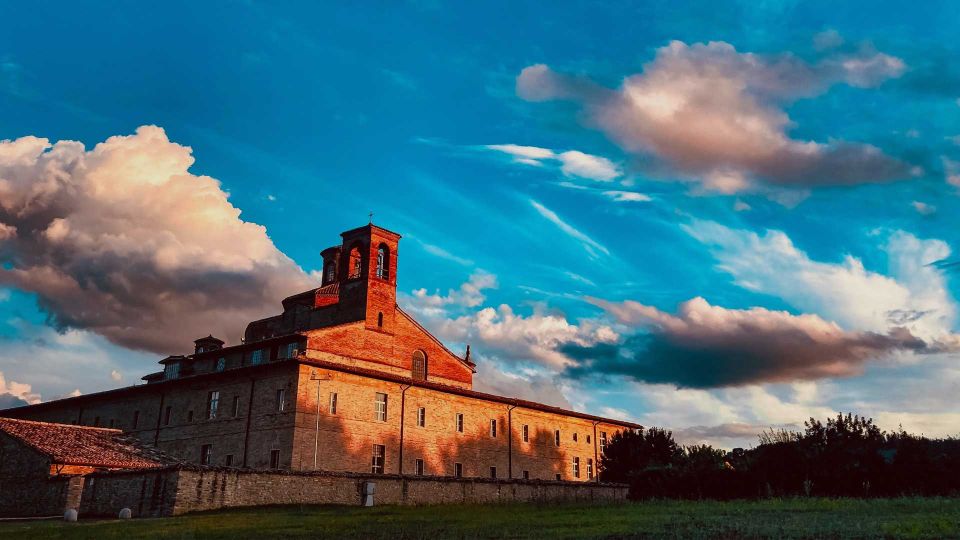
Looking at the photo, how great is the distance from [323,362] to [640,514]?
24750mm

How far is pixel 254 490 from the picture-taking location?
26984 mm

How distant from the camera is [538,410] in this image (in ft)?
177

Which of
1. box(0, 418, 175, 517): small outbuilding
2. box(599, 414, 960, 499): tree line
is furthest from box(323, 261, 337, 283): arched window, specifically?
box(599, 414, 960, 499): tree line

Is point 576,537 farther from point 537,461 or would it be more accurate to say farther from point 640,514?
point 537,461

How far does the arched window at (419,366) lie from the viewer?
49.7 metres

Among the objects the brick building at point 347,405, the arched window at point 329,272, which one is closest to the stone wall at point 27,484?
the brick building at point 347,405

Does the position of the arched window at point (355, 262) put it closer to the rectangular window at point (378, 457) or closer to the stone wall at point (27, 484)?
the rectangular window at point (378, 457)

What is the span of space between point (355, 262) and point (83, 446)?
21.7m

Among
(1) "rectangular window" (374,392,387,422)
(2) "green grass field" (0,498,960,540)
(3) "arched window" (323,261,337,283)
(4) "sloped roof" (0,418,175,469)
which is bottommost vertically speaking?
(2) "green grass field" (0,498,960,540)

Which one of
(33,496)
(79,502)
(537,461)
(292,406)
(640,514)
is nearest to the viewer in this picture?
(640,514)

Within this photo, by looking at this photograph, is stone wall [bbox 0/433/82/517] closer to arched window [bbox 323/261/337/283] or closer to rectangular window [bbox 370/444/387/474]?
rectangular window [bbox 370/444/387/474]

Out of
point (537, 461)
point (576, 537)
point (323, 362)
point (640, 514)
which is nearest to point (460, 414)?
point (537, 461)

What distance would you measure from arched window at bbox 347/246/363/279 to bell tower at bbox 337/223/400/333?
0.08 meters

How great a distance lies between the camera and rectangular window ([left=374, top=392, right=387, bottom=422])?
140 ft
